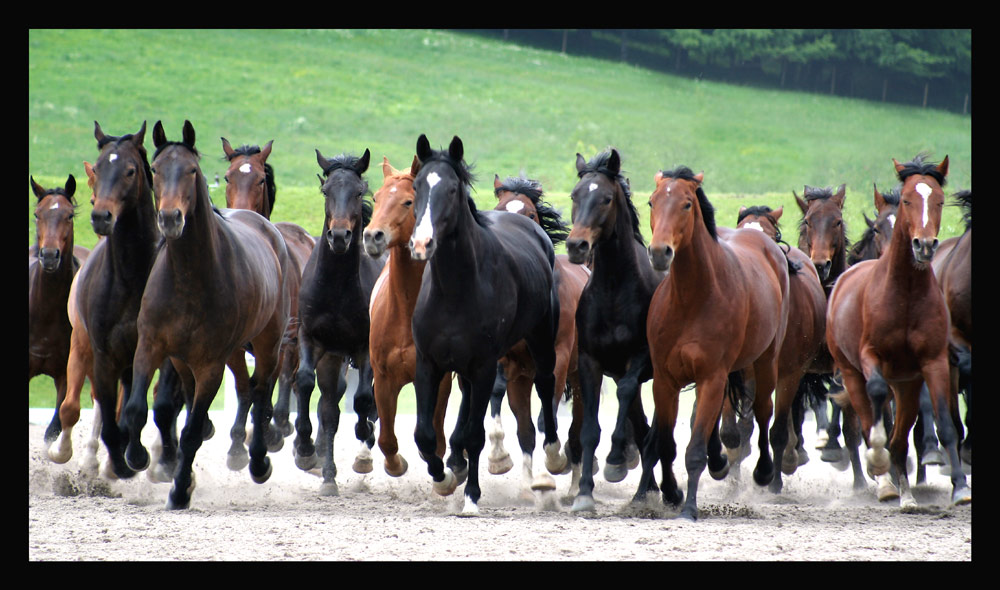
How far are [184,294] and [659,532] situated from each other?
3.44 metres

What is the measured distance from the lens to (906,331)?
794cm

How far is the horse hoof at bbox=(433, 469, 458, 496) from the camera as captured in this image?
750cm

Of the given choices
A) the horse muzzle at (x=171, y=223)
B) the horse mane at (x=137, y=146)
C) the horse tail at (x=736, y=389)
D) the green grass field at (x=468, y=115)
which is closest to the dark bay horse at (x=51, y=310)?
the horse mane at (x=137, y=146)

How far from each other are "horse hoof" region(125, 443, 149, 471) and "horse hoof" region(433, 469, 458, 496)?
80.5 inches

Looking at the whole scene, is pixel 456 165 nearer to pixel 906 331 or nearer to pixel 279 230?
pixel 906 331

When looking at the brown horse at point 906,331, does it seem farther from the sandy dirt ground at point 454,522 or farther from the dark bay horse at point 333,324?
the dark bay horse at point 333,324

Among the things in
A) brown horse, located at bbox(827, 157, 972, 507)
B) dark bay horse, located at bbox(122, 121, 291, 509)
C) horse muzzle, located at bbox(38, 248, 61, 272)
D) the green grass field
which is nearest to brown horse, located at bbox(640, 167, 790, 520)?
brown horse, located at bbox(827, 157, 972, 507)

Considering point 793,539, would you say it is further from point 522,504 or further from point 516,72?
point 516,72

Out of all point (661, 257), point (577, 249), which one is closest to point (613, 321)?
point (577, 249)

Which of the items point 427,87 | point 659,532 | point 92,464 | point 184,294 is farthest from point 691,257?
point 427,87

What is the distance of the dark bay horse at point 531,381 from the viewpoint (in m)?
8.35

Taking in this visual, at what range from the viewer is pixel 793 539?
242 inches

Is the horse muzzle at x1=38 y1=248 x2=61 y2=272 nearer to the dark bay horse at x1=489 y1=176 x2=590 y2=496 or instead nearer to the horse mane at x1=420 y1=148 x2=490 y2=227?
the horse mane at x1=420 y1=148 x2=490 y2=227

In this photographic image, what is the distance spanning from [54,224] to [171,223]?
2.88 metres
